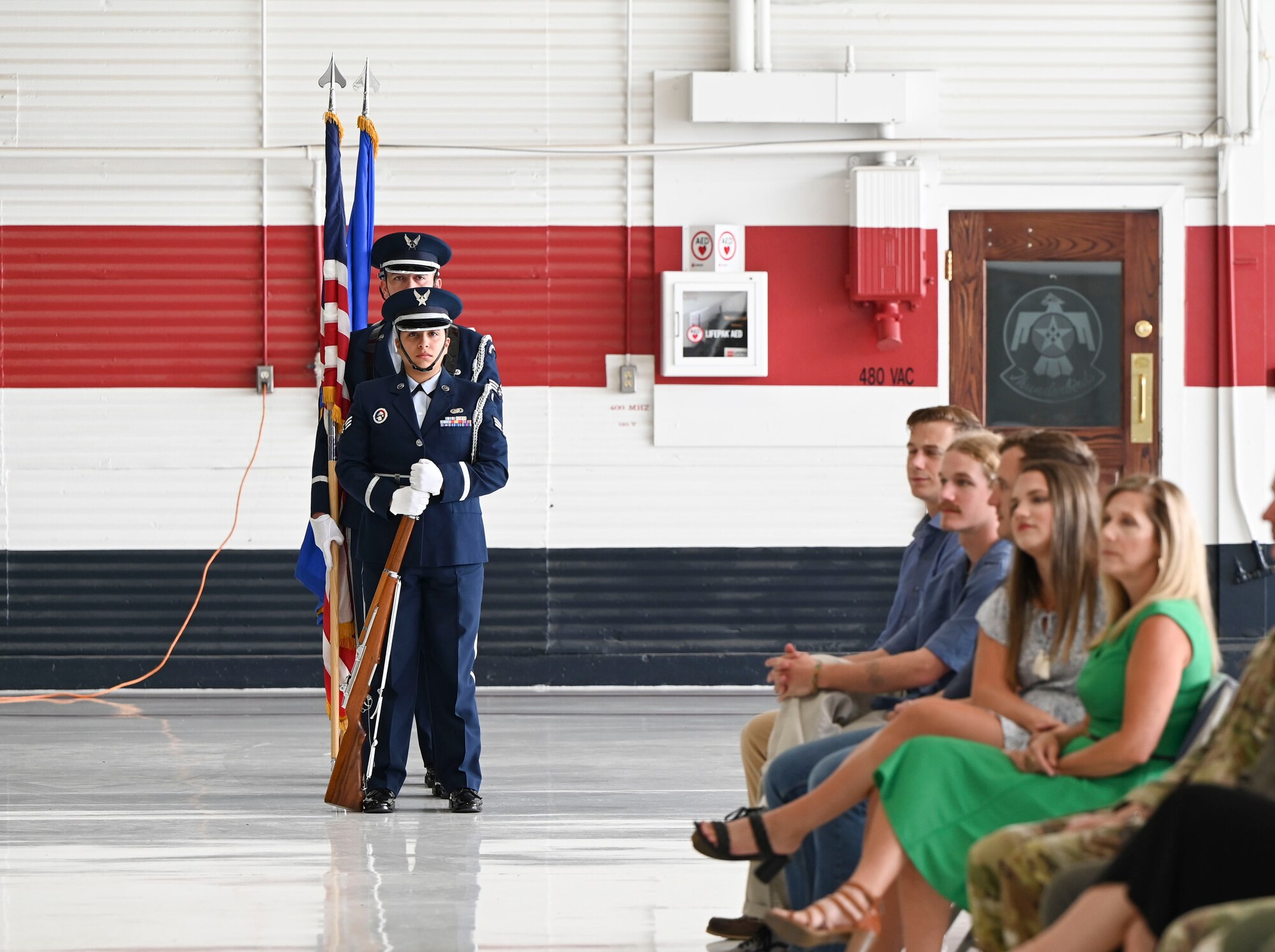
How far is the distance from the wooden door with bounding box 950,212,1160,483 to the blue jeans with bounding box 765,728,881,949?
418cm

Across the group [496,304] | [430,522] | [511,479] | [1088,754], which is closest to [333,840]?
[430,522]

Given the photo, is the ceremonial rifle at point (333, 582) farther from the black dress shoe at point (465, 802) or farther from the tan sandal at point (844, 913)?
the tan sandal at point (844, 913)

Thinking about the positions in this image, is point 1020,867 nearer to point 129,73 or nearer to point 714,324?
point 714,324

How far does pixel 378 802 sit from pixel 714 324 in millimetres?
2930

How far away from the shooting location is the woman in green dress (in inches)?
92.3

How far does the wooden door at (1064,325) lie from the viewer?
6777mm

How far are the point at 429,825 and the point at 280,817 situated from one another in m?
0.44

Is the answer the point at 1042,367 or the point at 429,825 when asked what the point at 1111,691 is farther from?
the point at 1042,367

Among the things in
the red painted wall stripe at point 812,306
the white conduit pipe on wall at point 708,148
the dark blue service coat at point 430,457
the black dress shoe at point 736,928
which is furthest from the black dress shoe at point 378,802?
the white conduit pipe on wall at point 708,148

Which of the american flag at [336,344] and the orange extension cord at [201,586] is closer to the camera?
the american flag at [336,344]

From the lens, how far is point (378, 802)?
4.42m

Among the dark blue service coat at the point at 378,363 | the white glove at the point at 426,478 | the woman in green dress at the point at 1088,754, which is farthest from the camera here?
the dark blue service coat at the point at 378,363

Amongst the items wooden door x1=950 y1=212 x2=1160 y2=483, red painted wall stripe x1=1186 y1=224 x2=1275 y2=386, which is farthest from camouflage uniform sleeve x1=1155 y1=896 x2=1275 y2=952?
red painted wall stripe x1=1186 y1=224 x2=1275 y2=386

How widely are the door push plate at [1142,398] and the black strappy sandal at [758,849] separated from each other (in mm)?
4717
